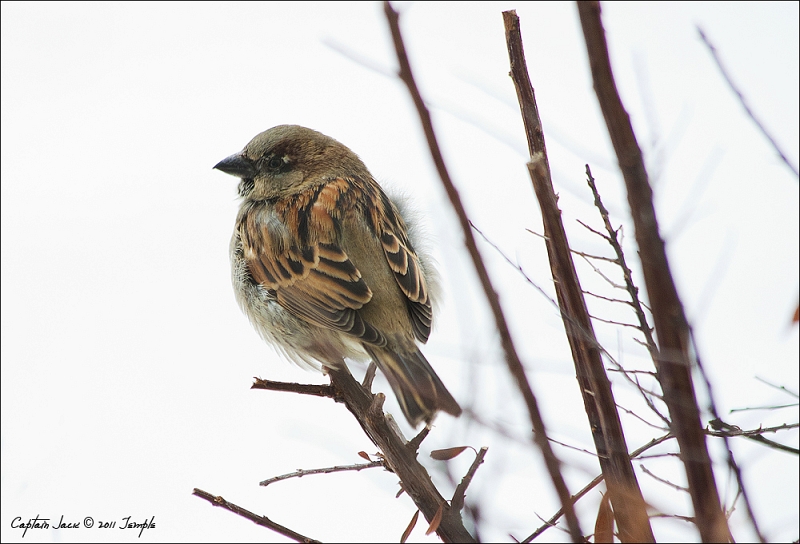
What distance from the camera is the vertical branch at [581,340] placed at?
176 centimetres

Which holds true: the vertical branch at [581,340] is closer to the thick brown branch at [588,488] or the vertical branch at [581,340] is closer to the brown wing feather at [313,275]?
the thick brown branch at [588,488]

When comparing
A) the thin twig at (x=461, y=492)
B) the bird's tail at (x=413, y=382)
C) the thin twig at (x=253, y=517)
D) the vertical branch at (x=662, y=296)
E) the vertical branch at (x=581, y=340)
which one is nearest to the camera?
the vertical branch at (x=662, y=296)

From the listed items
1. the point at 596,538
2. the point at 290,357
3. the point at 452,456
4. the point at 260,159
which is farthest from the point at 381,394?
the point at 260,159

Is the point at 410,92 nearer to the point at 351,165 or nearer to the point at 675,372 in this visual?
the point at 675,372

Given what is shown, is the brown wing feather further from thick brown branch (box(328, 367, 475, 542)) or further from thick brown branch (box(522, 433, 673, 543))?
thick brown branch (box(522, 433, 673, 543))

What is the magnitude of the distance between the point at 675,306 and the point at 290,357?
4.13 m

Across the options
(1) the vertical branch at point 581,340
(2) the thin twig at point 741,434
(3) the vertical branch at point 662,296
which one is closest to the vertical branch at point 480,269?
(3) the vertical branch at point 662,296

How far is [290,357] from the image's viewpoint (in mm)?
5305

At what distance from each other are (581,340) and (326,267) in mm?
3236

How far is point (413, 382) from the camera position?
4.57 metres

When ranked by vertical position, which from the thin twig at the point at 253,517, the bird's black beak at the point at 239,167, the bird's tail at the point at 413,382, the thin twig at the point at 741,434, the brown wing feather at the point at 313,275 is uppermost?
the bird's black beak at the point at 239,167

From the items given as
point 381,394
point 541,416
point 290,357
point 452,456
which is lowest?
point 541,416

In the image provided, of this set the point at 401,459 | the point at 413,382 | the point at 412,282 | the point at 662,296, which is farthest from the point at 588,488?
the point at 412,282

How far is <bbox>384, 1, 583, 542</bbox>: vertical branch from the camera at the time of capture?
1.21 metres
